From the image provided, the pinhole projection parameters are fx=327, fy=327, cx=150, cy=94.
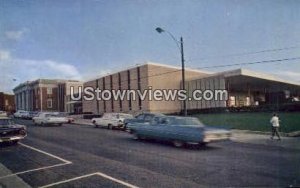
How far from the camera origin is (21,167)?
11.4 metres

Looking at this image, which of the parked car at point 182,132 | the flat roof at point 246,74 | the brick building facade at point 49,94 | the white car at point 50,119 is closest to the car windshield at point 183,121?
the parked car at point 182,132

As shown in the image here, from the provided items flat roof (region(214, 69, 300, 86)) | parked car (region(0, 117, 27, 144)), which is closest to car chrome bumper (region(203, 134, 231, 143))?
parked car (region(0, 117, 27, 144))

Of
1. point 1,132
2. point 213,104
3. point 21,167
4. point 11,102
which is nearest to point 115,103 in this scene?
point 213,104

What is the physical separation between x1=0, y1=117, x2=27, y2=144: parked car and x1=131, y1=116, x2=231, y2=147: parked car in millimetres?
6870

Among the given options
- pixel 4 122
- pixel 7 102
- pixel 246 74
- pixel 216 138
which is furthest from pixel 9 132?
pixel 7 102

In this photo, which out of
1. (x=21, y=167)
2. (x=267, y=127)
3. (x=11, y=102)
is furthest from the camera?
(x=11, y=102)

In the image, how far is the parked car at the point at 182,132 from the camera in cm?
1484

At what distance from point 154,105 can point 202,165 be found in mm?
35188

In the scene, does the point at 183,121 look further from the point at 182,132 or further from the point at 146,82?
the point at 146,82

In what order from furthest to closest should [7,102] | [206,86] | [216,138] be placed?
[7,102], [206,86], [216,138]

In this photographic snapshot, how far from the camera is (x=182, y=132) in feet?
50.4

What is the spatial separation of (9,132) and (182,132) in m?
9.27

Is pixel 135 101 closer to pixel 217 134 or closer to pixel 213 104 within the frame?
pixel 213 104

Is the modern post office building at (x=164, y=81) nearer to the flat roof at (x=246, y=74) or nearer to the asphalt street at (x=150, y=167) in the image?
the flat roof at (x=246, y=74)
